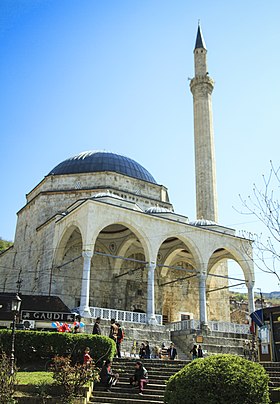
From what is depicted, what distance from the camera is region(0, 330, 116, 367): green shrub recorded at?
387 inches

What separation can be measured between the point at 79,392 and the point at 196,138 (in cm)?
1970

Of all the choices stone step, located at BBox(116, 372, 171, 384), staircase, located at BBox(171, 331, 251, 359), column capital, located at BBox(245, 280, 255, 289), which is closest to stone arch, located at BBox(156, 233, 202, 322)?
column capital, located at BBox(245, 280, 255, 289)

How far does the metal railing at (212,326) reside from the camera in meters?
17.1

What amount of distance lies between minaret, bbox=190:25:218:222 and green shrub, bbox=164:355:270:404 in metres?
17.5

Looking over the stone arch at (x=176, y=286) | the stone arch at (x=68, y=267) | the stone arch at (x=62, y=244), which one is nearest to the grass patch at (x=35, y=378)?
the stone arch at (x=68, y=267)

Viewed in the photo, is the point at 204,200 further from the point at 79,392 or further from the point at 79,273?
the point at 79,392

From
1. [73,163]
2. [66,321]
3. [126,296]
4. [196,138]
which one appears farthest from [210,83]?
[66,321]

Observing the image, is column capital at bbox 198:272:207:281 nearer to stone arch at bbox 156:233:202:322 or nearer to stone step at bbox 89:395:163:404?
stone arch at bbox 156:233:202:322

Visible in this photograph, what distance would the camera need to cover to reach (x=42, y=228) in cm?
2127

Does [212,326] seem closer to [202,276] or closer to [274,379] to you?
[202,276]

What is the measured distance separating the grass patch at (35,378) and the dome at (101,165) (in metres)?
14.9

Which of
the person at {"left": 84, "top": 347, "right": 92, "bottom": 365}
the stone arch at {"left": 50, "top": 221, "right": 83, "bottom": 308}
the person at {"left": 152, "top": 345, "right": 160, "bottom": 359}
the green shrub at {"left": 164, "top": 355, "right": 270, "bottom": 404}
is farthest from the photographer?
the stone arch at {"left": 50, "top": 221, "right": 83, "bottom": 308}

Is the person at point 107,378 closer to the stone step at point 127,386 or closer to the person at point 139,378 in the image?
the stone step at point 127,386

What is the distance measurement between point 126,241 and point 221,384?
1503 cm
